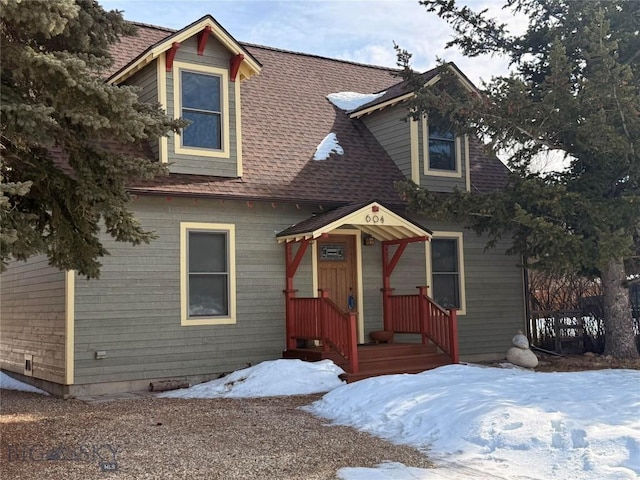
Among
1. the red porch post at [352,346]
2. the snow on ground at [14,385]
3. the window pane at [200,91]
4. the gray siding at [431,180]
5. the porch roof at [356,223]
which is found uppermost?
the window pane at [200,91]

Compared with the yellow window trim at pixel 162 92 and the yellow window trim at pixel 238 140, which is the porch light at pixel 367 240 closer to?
→ the yellow window trim at pixel 238 140

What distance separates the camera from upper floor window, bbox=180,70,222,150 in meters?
12.0

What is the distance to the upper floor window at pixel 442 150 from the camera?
14.3 metres

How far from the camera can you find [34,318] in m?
12.2

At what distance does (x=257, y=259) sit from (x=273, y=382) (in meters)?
2.51

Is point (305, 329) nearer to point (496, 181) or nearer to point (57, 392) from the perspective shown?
point (57, 392)

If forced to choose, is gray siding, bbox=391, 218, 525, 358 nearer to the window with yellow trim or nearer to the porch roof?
the window with yellow trim

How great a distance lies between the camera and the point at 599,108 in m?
11.4

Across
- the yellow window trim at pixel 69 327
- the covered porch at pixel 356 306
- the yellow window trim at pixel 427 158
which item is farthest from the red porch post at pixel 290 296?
the yellow window trim at pixel 69 327

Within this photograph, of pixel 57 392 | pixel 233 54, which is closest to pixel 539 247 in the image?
pixel 233 54

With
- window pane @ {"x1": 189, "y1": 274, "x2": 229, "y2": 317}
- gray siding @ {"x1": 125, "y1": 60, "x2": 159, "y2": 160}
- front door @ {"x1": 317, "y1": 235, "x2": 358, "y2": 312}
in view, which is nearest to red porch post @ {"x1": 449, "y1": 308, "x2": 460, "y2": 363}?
front door @ {"x1": 317, "y1": 235, "x2": 358, "y2": 312}

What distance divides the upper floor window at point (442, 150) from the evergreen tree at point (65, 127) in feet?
25.3

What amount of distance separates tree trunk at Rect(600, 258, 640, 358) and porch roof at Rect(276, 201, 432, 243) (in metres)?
3.78

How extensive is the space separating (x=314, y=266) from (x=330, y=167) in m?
2.04
